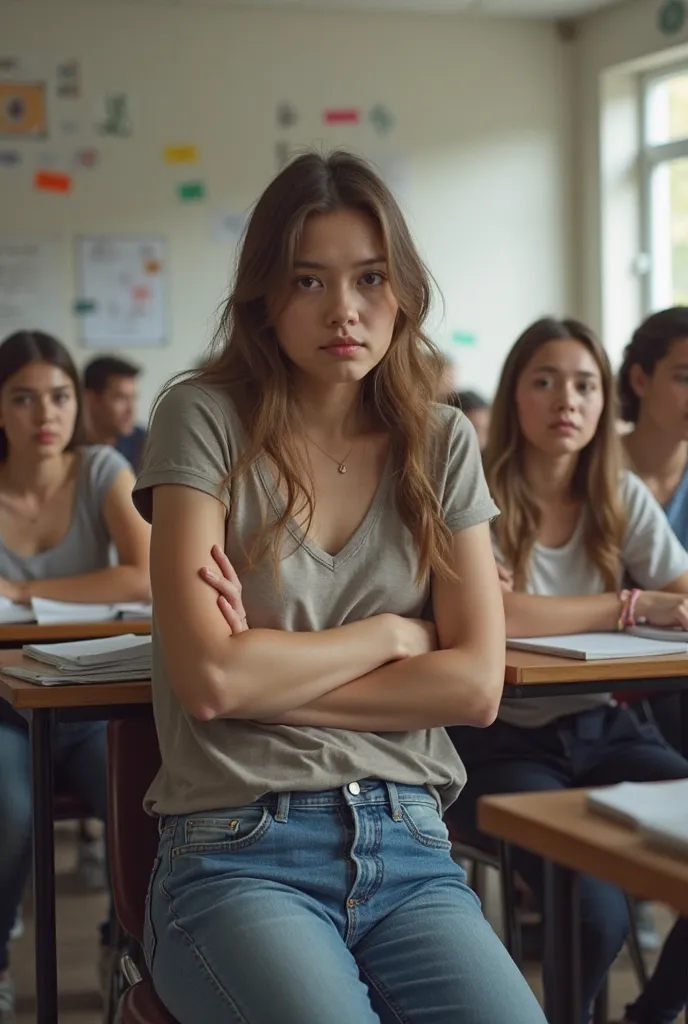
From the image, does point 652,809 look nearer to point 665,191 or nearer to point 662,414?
point 662,414

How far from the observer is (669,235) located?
6.29 m

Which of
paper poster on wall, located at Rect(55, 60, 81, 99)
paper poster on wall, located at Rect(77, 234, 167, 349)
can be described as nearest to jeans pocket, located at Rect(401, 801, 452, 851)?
paper poster on wall, located at Rect(77, 234, 167, 349)

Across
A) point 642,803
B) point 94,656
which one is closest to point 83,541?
point 94,656

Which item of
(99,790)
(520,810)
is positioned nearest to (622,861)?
(520,810)

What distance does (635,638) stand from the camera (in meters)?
2.17

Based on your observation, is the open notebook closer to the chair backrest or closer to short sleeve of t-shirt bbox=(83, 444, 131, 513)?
the chair backrest

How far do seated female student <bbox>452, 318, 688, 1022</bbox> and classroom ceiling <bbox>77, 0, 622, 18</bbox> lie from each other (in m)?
3.84

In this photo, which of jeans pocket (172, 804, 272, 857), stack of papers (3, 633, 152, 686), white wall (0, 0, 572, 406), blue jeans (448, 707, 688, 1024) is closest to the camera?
jeans pocket (172, 804, 272, 857)

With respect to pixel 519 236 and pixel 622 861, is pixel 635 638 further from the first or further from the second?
pixel 519 236

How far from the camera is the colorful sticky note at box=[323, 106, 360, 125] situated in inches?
241

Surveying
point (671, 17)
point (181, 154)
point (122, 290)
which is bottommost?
point (122, 290)

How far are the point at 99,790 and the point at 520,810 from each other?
1495 millimetres

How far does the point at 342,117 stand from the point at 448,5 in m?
0.65

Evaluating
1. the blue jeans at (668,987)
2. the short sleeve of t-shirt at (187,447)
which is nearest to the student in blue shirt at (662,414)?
the blue jeans at (668,987)
